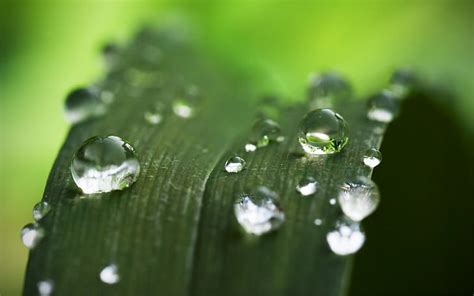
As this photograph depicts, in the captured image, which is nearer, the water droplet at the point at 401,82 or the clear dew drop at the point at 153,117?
the clear dew drop at the point at 153,117

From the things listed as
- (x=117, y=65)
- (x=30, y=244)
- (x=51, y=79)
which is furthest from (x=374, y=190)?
(x=51, y=79)

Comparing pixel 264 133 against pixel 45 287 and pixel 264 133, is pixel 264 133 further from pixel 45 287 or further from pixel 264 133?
pixel 45 287

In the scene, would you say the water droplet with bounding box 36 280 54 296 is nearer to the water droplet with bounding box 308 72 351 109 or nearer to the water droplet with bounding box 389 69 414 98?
the water droplet with bounding box 308 72 351 109

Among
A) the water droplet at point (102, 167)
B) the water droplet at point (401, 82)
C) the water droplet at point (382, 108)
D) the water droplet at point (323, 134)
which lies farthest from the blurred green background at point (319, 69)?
the water droplet at point (102, 167)

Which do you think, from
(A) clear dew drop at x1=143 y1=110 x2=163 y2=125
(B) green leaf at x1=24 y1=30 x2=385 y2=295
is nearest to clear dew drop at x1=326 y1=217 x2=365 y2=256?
(B) green leaf at x1=24 y1=30 x2=385 y2=295

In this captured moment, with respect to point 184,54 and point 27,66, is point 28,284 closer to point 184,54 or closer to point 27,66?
point 184,54

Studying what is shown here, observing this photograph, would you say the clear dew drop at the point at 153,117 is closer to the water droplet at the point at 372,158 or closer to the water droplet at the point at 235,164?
the water droplet at the point at 235,164
